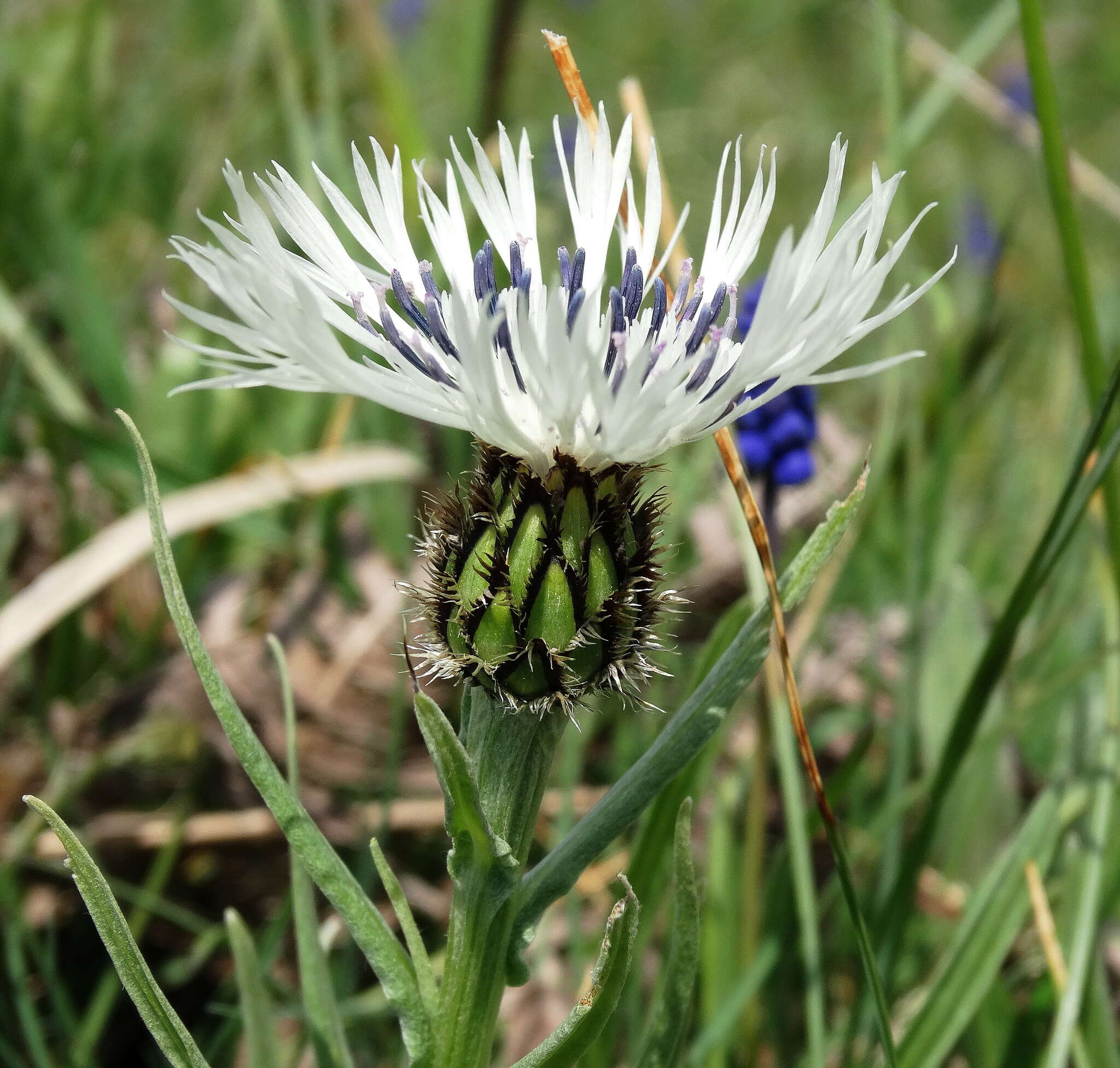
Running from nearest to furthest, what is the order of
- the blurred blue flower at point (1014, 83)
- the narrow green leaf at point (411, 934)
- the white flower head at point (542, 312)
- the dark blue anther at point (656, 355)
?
1. the white flower head at point (542, 312)
2. the narrow green leaf at point (411, 934)
3. the dark blue anther at point (656, 355)
4. the blurred blue flower at point (1014, 83)

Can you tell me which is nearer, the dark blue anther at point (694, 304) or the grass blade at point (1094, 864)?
the dark blue anther at point (694, 304)

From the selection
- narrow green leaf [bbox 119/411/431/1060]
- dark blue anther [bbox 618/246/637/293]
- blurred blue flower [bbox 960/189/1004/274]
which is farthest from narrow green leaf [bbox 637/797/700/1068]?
blurred blue flower [bbox 960/189/1004/274]

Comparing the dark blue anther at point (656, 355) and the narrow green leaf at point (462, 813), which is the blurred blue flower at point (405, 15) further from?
the narrow green leaf at point (462, 813)

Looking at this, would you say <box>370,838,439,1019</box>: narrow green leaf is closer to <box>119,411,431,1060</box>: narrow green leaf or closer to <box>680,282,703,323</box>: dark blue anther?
<box>119,411,431,1060</box>: narrow green leaf

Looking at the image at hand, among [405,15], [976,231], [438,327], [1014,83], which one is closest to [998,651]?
[438,327]

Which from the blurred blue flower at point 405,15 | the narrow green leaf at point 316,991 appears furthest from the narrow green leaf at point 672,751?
the blurred blue flower at point 405,15

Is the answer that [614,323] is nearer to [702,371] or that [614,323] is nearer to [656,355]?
[656,355]
